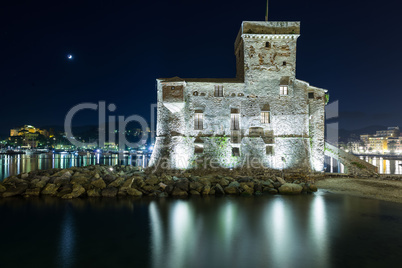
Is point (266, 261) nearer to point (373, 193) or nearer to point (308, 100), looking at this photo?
point (373, 193)

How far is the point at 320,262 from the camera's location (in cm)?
851

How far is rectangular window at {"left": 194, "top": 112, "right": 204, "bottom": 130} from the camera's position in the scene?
23.4 meters

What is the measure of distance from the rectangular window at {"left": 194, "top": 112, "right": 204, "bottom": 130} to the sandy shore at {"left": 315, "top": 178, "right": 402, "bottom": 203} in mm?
10706

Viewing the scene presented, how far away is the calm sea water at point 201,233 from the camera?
8648 millimetres

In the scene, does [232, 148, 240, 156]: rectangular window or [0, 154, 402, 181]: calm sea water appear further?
[0, 154, 402, 181]: calm sea water

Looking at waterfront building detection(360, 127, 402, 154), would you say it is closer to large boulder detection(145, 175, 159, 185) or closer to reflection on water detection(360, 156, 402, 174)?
reflection on water detection(360, 156, 402, 174)

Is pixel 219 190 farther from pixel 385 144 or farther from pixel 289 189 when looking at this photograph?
pixel 385 144

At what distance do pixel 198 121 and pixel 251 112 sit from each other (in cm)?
478

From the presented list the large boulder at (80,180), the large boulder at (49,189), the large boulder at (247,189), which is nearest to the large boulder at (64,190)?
the large boulder at (49,189)

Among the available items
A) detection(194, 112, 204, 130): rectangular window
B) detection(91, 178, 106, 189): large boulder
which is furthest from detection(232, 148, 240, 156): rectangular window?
detection(91, 178, 106, 189): large boulder

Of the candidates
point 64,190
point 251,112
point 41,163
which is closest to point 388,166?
point 251,112

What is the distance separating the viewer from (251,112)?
2352 cm

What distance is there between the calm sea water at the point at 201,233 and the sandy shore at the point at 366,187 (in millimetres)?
1682

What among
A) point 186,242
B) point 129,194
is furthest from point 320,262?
point 129,194
